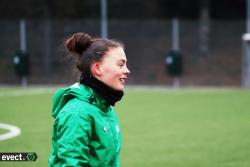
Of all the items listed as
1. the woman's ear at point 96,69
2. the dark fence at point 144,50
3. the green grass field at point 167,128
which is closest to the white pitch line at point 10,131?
the green grass field at point 167,128

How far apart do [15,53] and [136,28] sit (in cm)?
622

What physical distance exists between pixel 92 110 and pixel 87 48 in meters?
0.41

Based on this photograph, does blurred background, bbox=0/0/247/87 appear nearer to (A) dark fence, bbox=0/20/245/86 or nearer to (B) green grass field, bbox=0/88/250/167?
(A) dark fence, bbox=0/20/245/86

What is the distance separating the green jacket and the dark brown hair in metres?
0.14

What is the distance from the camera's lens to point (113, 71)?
3.46 metres

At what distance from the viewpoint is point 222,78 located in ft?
90.8

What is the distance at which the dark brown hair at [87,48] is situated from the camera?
11.6 feet

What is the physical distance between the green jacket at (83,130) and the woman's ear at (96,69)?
10cm

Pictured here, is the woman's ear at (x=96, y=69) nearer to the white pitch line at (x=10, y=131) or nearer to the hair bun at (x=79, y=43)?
the hair bun at (x=79, y=43)

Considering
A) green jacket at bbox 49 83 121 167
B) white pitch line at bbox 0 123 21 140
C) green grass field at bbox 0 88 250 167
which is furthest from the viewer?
white pitch line at bbox 0 123 21 140

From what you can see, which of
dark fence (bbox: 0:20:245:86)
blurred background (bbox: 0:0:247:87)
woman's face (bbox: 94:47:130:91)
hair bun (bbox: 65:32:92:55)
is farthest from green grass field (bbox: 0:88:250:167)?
dark fence (bbox: 0:20:245:86)

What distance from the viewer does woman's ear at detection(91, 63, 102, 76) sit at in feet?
11.4

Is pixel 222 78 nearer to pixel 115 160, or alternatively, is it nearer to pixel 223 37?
pixel 223 37

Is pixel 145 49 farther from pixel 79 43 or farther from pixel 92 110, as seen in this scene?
pixel 92 110
